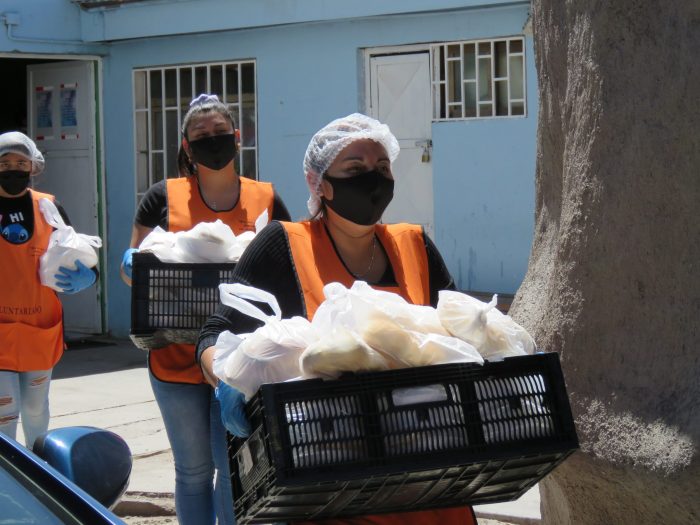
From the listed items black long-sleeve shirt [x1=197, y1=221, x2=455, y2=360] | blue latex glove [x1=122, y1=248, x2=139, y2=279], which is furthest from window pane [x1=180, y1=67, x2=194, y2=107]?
black long-sleeve shirt [x1=197, y1=221, x2=455, y2=360]

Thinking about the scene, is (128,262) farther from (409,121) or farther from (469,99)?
(409,121)

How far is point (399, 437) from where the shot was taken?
8.98 ft

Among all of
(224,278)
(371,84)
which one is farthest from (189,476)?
(371,84)

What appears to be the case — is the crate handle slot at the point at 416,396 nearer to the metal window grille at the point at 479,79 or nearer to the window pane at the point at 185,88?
the metal window grille at the point at 479,79

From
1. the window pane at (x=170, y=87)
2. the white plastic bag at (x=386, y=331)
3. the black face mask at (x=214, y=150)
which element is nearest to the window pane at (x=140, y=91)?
the window pane at (x=170, y=87)

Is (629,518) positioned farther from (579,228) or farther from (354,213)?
(354,213)

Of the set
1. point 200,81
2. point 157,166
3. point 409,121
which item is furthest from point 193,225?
point 157,166

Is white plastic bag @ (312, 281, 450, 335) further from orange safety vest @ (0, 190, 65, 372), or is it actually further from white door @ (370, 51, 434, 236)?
white door @ (370, 51, 434, 236)

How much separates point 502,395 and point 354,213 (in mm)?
889

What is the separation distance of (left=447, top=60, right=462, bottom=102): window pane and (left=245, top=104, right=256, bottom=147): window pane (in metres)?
2.24

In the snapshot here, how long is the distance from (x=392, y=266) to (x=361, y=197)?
0.23 meters

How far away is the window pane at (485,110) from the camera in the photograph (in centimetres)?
1024

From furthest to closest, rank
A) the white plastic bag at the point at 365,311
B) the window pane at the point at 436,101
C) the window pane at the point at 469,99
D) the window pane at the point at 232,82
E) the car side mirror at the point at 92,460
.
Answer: the window pane at the point at 232,82 < the window pane at the point at 436,101 < the window pane at the point at 469,99 < the car side mirror at the point at 92,460 < the white plastic bag at the point at 365,311

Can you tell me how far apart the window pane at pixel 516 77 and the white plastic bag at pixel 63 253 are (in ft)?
16.3
